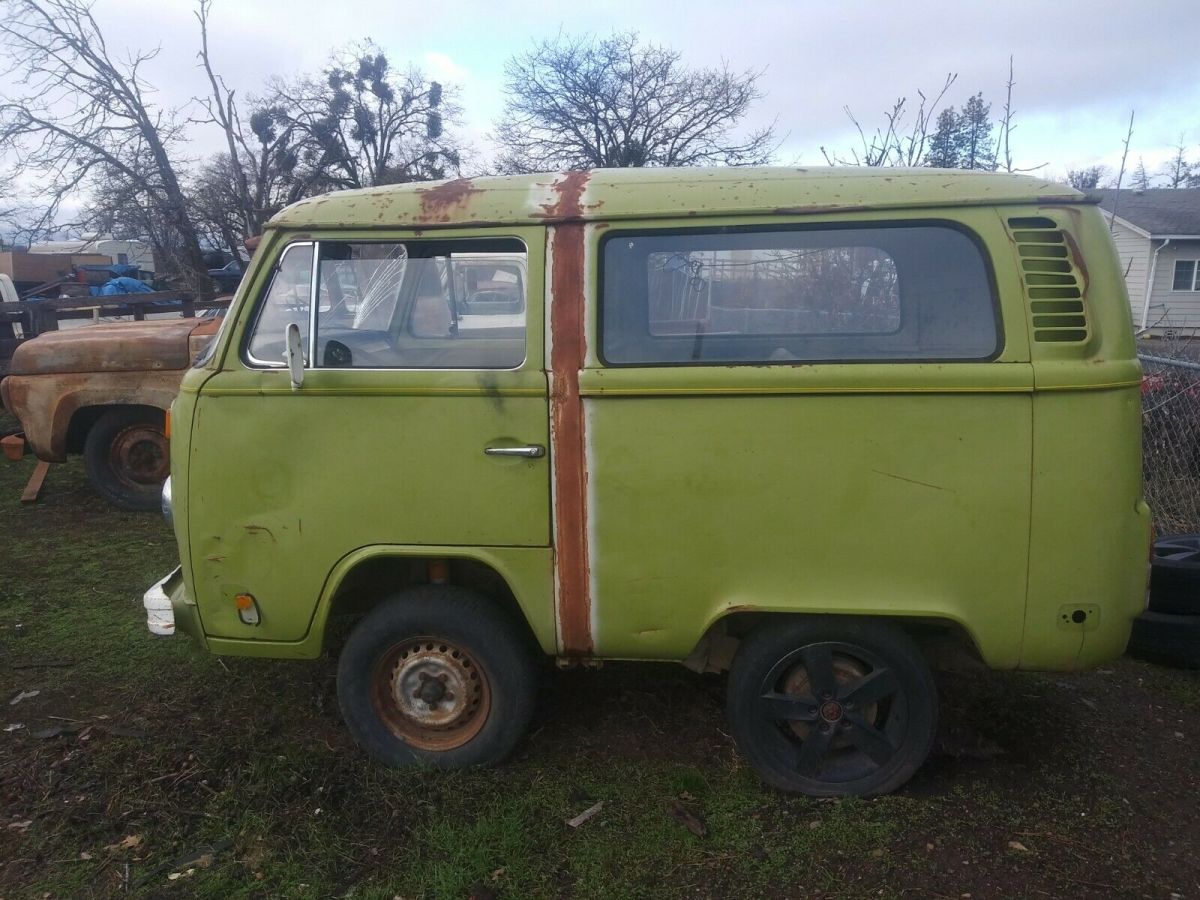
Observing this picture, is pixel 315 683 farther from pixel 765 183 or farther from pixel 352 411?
pixel 765 183

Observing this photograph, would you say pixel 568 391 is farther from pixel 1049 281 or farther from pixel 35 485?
pixel 35 485

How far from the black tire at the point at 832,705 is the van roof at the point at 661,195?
1488 mm


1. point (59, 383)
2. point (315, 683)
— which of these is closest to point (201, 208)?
point (59, 383)

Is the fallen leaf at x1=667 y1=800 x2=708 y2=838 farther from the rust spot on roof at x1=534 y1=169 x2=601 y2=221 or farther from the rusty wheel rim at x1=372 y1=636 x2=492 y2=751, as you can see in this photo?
the rust spot on roof at x1=534 y1=169 x2=601 y2=221

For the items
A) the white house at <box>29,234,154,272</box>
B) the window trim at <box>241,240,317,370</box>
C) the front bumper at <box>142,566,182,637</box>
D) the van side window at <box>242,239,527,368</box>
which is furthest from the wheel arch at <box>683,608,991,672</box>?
the white house at <box>29,234,154,272</box>

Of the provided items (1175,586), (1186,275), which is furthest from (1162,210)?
(1175,586)

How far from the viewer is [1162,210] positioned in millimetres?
27656

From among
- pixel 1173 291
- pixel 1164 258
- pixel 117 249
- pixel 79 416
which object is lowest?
pixel 79 416

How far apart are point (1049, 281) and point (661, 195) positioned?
133 cm

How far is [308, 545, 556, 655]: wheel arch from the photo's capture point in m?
3.13

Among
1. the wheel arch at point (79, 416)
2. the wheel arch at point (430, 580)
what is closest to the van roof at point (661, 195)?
the wheel arch at point (430, 580)

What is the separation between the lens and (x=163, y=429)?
736cm

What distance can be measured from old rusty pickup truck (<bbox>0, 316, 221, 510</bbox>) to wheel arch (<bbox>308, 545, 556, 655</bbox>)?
14.3ft

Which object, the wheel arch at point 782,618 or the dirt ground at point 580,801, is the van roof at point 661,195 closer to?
→ the wheel arch at point 782,618
